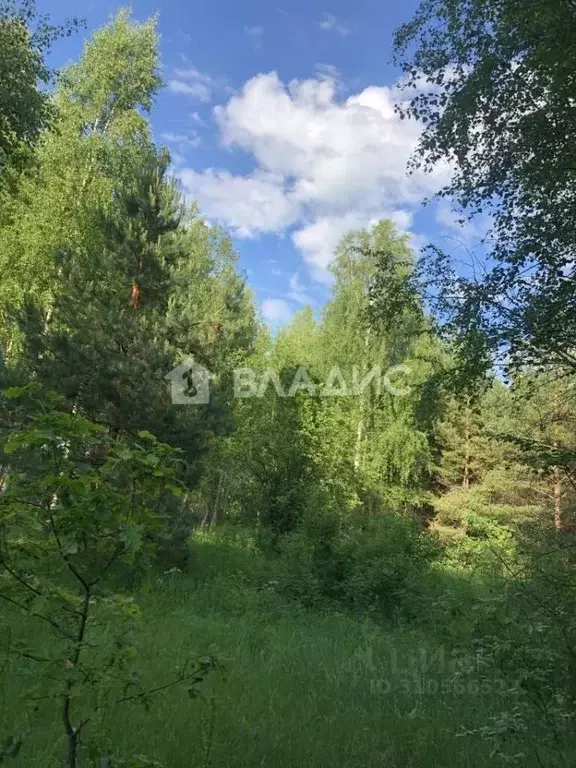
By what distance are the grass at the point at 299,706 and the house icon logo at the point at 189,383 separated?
12.0 ft

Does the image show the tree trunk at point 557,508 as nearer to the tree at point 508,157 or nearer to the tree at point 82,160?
the tree at point 508,157

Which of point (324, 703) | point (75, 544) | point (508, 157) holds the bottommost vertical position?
point (324, 703)

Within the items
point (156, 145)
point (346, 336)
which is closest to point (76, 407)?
point (156, 145)

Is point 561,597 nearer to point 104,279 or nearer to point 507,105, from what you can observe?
point 507,105

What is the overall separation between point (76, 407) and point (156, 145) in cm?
881

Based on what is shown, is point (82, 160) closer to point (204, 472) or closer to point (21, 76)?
point (21, 76)

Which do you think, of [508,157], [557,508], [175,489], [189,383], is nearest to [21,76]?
[189,383]

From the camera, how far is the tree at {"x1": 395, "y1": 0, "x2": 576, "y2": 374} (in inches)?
163

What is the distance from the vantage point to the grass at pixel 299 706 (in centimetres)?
314

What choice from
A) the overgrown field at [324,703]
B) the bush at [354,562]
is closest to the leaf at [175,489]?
the overgrown field at [324,703]

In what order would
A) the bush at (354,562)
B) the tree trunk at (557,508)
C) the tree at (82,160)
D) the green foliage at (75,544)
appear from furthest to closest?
the tree at (82,160) < the bush at (354,562) < the tree trunk at (557,508) < the green foliage at (75,544)

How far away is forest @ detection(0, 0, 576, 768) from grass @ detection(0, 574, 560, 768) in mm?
29

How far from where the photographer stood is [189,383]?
962 centimetres

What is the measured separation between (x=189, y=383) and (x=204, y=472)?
163 centimetres
